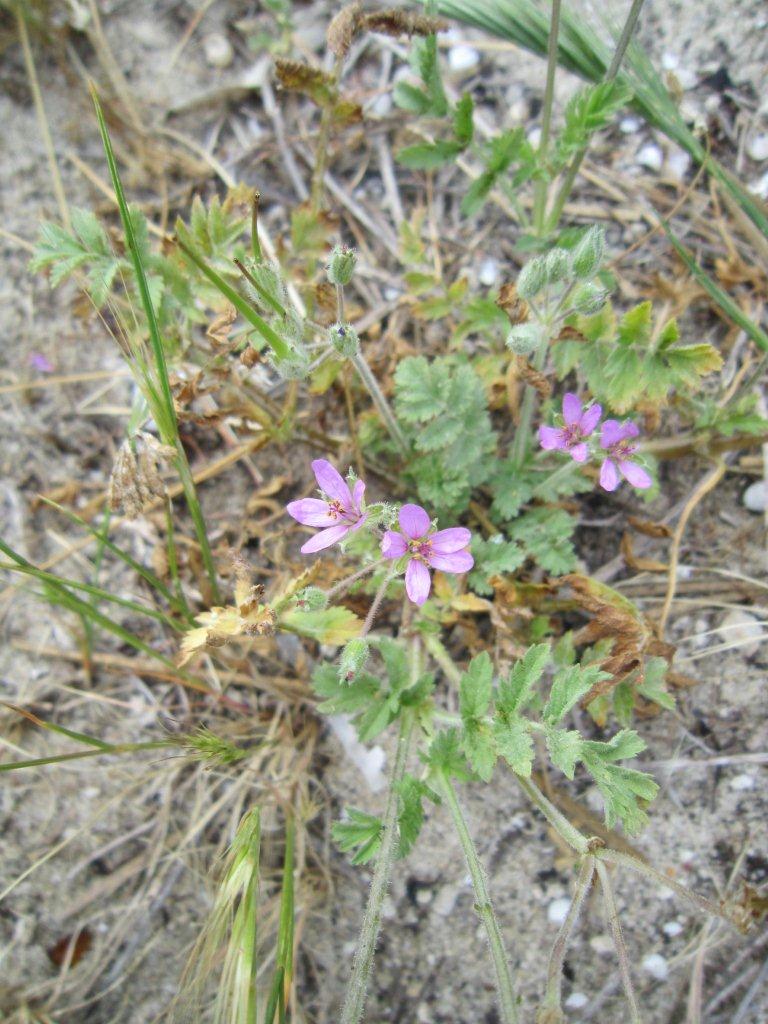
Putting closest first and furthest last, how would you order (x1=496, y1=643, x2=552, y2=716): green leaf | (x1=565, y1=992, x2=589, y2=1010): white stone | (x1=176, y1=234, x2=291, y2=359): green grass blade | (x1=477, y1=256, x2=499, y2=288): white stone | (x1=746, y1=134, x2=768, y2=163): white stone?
(x1=176, y1=234, x2=291, y2=359): green grass blade < (x1=496, y1=643, x2=552, y2=716): green leaf < (x1=565, y1=992, x2=589, y2=1010): white stone < (x1=746, y1=134, x2=768, y2=163): white stone < (x1=477, y1=256, x2=499, y2=288): white stone

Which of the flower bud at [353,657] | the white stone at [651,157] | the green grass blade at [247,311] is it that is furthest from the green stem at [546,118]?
the flower bud at [353,657]

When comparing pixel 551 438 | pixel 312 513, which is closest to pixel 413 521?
pixel 312 513

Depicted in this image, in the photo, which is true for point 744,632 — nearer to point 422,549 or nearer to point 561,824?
point 561,824

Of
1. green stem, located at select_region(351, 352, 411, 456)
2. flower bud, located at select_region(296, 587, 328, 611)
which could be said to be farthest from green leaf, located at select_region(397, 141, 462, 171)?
flower bud, located at select_region(296, 587, 328, 611)

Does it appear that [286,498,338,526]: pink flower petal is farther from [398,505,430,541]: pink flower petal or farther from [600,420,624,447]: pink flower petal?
[600,420,624,447]: pink flower petal

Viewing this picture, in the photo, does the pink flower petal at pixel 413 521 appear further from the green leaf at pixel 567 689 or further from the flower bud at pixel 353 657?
the green leaf at pixel 567 689

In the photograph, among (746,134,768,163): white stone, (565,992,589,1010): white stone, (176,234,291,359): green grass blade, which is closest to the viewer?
(176,234,291,359): green grass blade
